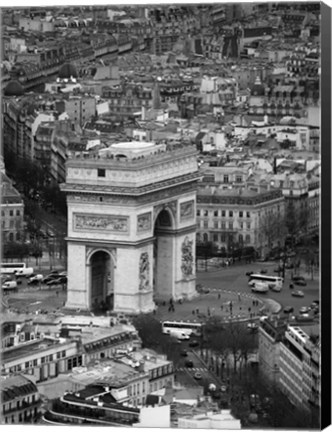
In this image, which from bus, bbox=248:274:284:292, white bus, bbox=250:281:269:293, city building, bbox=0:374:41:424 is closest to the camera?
city building, bbox=0:374:41:424

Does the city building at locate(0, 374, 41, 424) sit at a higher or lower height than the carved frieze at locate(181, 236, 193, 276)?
lower

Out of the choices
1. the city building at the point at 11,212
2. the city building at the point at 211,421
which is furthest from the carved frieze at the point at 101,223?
→ the city building at the point at 211,421

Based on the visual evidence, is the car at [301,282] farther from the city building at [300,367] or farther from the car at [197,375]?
the car at [197,375]

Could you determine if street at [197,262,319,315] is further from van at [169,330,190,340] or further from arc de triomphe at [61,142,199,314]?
van at [169,330,190,340]

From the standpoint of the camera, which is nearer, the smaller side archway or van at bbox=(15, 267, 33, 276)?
van at bbox=(15, 267, 33, 276)

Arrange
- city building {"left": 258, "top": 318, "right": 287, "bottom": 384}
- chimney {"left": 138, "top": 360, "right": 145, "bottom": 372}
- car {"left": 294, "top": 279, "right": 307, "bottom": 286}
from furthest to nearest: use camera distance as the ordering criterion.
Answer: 1. car {"left": 294, "top": 279, "right": 307, "bottom": 286}
2. chimney {"left": 138, "top": 360, "right": 145, "bottom": 372}
3. city building {"left": 258, "top": 318, "right": 287, "bottom": 384}

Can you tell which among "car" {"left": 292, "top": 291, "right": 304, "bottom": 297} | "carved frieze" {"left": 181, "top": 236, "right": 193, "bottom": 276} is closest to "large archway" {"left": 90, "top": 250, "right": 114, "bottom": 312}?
"carved frieze" {"left": 181, "top": 236, "right": 193, "bottom": 276}

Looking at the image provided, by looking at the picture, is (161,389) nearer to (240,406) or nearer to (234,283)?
(240,406)
